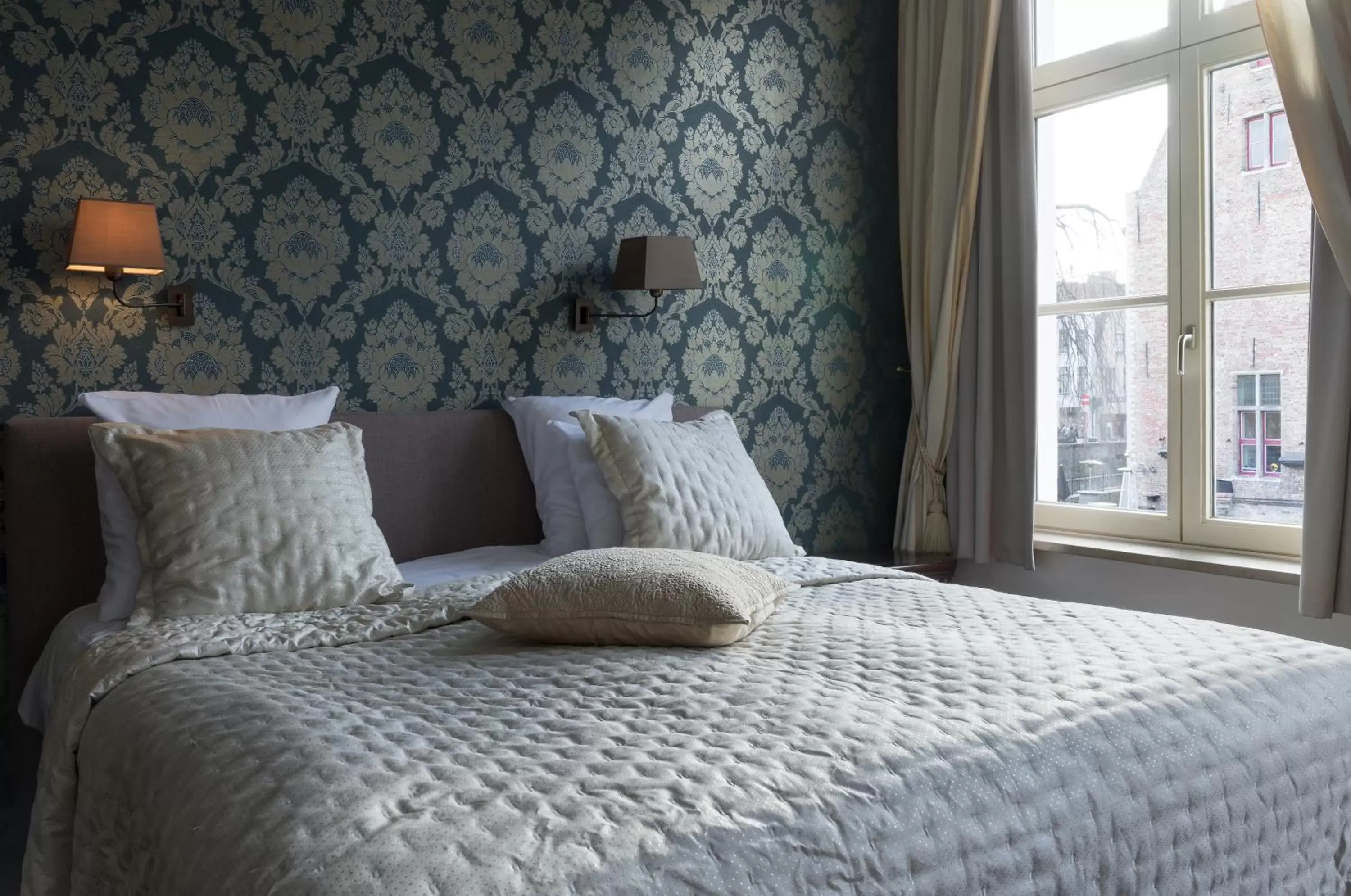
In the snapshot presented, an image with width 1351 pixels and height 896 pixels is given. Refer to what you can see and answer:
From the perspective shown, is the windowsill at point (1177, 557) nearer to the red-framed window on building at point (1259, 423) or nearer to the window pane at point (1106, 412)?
the window pane at point (1106, 412)

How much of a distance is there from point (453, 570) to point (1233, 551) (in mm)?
2288

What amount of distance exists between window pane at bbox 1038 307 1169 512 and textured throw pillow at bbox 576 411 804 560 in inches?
52.0

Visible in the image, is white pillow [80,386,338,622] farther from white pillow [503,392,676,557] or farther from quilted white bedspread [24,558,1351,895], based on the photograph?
white pillow [503,392,676,557]

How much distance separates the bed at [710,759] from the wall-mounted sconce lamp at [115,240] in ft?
3.06

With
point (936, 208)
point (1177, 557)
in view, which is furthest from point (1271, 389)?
point (936, 208)

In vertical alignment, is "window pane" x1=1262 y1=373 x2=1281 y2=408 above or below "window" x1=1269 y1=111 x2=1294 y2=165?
below

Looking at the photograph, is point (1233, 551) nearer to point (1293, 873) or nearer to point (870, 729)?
point (1293, 873)

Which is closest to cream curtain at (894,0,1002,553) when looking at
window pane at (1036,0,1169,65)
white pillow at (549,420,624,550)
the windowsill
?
window pane at (1036,0,1169,65)

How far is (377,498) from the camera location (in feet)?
9.40

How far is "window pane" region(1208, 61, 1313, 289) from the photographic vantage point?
3105 millimetres

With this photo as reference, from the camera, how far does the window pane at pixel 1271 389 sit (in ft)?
10.4

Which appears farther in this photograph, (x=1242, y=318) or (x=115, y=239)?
(x=1242, y=318)

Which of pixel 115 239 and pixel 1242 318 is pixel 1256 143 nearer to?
pixel 1242 318

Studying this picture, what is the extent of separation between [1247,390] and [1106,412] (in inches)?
18.8
